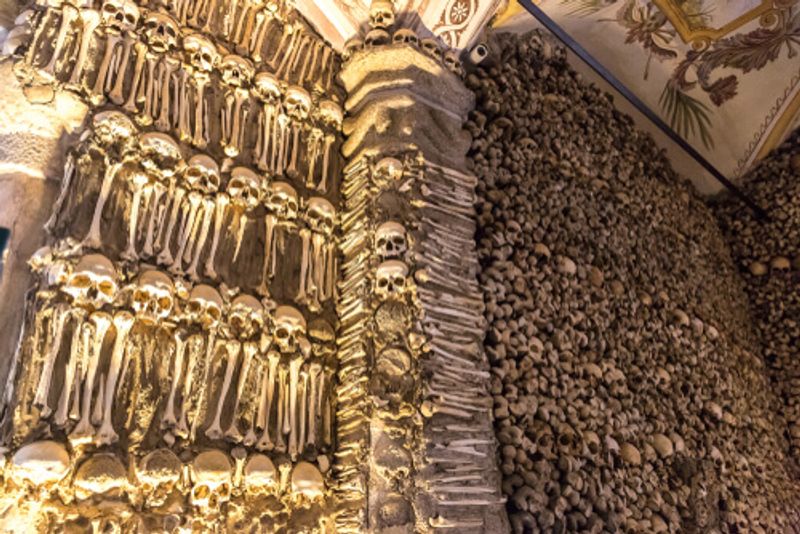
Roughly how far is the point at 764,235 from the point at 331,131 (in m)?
3.15

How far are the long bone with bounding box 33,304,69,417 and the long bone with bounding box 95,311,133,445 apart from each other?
109 mm

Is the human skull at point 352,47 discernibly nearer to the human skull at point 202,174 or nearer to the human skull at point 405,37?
the human skull at point 405,37

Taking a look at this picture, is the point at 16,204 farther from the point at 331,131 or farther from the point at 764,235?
the point at 764,235

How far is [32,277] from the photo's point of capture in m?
1.40

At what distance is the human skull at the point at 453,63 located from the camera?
2261 millimetres

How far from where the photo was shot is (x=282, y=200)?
1896 millimetres

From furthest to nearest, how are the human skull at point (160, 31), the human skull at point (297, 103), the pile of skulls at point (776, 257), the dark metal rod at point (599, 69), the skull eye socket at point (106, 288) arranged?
the pile of skulls at point (776, 257) → the dark metal rod at point (599, 69) → the human skull at point (297, 103) → the human skull at point (160, 31) → the skull eye socket at point (106, 288)

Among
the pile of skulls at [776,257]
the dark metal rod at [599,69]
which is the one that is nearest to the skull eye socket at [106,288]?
the dark metal rod at [599,69]

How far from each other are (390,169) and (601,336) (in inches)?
41.2

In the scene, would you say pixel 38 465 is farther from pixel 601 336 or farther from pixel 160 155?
pixel 601 336

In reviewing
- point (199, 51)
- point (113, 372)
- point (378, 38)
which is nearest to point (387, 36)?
point (378, 38)

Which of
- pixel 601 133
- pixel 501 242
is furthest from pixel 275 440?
pixel 601 133

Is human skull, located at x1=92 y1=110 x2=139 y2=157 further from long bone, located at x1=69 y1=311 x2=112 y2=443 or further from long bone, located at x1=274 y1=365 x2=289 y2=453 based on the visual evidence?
long bone, located at x1=274 y1=365 x2=289 y2=453

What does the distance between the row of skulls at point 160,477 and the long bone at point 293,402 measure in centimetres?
5
